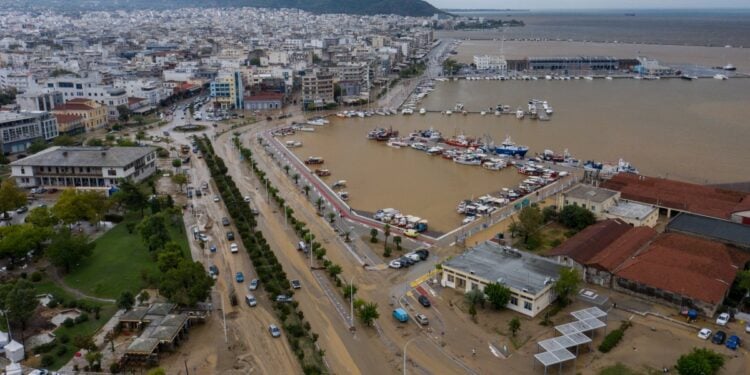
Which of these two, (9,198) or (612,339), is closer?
(612,339)

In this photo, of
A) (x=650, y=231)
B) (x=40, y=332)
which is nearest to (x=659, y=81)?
(x=650, y=231)

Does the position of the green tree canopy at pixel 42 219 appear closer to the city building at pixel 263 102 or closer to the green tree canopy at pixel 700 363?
the green tree canopy at pixel 700 363

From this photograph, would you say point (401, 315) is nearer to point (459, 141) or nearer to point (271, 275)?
point (271, 275)

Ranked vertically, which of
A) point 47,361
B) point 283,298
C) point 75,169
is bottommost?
point 47,361

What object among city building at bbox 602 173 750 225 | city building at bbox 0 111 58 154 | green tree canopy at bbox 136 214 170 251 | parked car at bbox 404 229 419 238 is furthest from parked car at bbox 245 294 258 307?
city building at bbox 0 111 58 154

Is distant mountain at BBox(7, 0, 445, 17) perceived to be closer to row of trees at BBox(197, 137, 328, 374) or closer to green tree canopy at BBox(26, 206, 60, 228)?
row of trees at BBox(197, 137, 328, 374)

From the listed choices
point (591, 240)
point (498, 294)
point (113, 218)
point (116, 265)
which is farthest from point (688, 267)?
point (113, 218)

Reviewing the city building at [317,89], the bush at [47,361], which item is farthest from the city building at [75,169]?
the city building at [317,89]
